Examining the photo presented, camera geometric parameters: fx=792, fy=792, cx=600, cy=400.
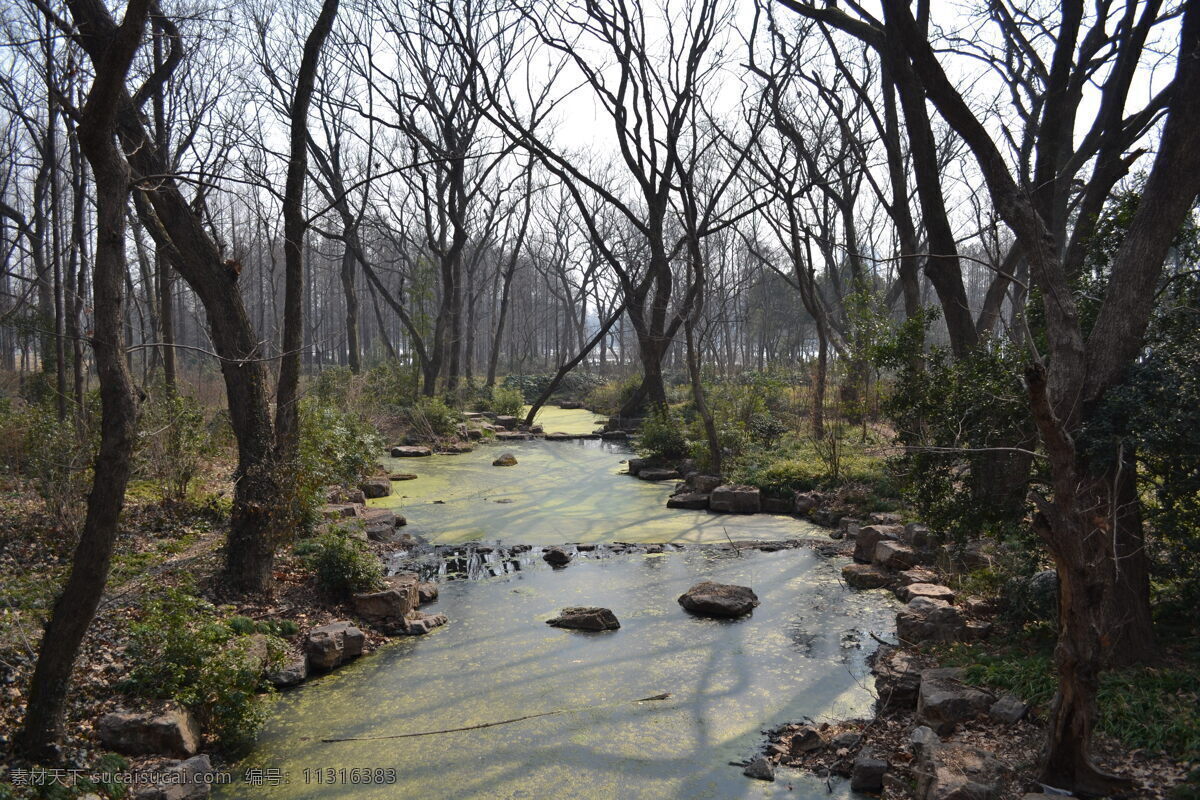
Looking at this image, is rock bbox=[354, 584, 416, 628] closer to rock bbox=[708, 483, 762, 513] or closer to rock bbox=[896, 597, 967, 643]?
rock bbox=[896, 597, 967, 643]

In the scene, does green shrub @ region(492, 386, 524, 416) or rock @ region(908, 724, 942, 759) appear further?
green shrub @ region(492, 386, 524, 416)

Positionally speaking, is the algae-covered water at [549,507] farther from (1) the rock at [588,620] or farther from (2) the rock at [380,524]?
(1) the rock at [588,620]

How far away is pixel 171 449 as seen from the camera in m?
8.42

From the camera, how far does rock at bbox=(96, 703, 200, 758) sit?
410 cm

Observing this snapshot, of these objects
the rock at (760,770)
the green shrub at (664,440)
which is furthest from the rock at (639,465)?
the rock at (760,770)

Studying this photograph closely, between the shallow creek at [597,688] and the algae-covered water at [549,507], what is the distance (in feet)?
3.04

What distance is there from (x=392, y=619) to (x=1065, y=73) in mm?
8108

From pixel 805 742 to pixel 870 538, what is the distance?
422cm

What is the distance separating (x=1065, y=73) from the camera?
777cm

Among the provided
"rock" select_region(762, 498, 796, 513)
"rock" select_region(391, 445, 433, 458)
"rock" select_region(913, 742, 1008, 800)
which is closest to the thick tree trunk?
"rock" select_region(913, 742, 1008, 800)

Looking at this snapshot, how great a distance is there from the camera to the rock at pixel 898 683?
489 centimetres

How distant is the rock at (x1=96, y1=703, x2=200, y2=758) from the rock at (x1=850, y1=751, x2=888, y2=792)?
350 cm

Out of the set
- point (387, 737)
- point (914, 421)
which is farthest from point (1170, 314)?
point (387, 737)

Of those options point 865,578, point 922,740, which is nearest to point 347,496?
point 865,578
